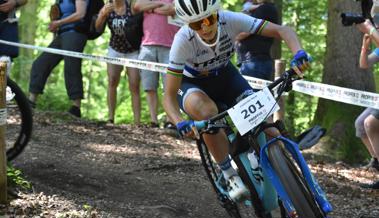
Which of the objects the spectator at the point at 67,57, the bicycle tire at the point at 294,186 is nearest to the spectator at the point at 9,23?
the spectator at the point at 67,57

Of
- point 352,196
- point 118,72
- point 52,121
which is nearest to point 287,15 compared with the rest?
point 118,72

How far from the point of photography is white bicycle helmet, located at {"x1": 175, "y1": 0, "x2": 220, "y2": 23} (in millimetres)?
4211

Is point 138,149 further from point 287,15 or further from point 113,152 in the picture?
point 287,15

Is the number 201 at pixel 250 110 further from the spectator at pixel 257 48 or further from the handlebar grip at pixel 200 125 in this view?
the spectator at pixel 257 48

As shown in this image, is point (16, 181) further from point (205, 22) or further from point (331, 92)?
point (331, 92)

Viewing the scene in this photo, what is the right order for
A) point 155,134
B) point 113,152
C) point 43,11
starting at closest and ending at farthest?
point 113,152, point 155,134, point 43,11

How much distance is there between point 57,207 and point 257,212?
1.50 metres

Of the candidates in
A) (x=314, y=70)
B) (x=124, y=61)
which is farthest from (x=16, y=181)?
(x=314, y=70)

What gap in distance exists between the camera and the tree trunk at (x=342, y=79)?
26.7 feet

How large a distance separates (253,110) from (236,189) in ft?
2.48

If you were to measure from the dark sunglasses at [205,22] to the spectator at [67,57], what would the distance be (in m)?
4.82

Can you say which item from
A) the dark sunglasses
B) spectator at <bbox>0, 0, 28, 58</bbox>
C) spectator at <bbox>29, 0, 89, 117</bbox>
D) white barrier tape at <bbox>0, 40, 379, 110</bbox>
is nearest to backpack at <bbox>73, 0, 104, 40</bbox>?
spectator at <bbox>29, 0, 89, 117</bbox>

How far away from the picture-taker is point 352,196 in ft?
19.8

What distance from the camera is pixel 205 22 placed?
432 cm
